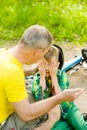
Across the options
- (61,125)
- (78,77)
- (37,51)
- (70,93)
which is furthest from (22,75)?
(78,77)

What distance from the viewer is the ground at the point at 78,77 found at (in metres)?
4.46

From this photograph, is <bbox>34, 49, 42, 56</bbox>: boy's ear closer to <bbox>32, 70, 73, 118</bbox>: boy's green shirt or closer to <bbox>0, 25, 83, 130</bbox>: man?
<bbox>0, 25, 83, 130</bbox>: man

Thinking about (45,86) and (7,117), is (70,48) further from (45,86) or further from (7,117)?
(7,117)

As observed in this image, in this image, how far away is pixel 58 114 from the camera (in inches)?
145

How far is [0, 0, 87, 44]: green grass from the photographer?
589 centimetres

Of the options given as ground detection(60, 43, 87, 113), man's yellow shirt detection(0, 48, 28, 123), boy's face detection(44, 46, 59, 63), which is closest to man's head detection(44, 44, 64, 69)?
boy's face detection(44, 46, 59, 63)

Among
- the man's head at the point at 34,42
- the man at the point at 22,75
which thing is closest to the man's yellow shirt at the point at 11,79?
the man at the point at 22,75

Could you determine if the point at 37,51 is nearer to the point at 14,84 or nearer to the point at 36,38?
the point at 36,38

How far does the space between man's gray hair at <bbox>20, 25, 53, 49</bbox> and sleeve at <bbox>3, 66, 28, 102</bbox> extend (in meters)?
0.21

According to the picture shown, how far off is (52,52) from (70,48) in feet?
6.70

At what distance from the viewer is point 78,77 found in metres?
4.92

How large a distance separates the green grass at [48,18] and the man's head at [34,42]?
105 inches

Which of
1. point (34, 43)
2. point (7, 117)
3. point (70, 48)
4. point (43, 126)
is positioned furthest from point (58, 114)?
point (70, 48)

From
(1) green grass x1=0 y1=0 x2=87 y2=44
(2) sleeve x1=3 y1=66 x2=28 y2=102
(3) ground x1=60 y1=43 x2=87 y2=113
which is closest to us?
(2) sleeve x1=3 y1=66 x2=28 y2=102
